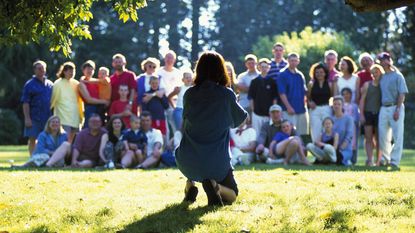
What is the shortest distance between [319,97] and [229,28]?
118 feet

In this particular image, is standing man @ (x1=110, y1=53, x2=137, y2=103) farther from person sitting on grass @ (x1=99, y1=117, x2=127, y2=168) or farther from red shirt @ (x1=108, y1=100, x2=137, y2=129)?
person sitting on grass @ (x1=99, y1=117, x2=127, y2=168)

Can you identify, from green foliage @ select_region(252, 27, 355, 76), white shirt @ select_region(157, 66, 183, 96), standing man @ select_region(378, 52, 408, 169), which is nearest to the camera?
standing man @ select_region(378, 52, 408, 169)

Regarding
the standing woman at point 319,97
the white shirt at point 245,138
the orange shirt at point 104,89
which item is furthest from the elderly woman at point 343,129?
the orange shirt at point 104,89

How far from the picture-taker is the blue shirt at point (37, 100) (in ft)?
51.4

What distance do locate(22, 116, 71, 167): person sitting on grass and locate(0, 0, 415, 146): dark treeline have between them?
29.4m

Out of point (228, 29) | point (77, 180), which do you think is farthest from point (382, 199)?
point (228, 29)

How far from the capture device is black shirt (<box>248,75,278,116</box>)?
52.9 feet

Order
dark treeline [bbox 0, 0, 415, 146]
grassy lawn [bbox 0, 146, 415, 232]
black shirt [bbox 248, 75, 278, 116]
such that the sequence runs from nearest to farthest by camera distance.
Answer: grassy lawn [bbox 0, 146, 415, 232], black shirt [bbox 248, 75, 278, 116], dark treeline [bbox 0, 0, 415, 146]

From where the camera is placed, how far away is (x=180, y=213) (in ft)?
24.1

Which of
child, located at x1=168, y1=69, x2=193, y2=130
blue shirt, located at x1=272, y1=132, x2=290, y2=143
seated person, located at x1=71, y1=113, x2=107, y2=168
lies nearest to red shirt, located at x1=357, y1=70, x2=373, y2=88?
blue shirt, located at x1=272, y1=132, x2=290, y2=143

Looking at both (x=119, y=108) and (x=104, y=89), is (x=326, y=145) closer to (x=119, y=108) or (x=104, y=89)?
(x=119, y=108)

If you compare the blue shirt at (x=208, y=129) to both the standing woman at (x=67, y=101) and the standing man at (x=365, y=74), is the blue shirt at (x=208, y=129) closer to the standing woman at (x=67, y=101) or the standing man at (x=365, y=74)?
the standing woman at (x=67, y=101)

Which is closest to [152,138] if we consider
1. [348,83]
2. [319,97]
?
[319,97]

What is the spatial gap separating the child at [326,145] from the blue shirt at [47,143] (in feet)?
14.9
